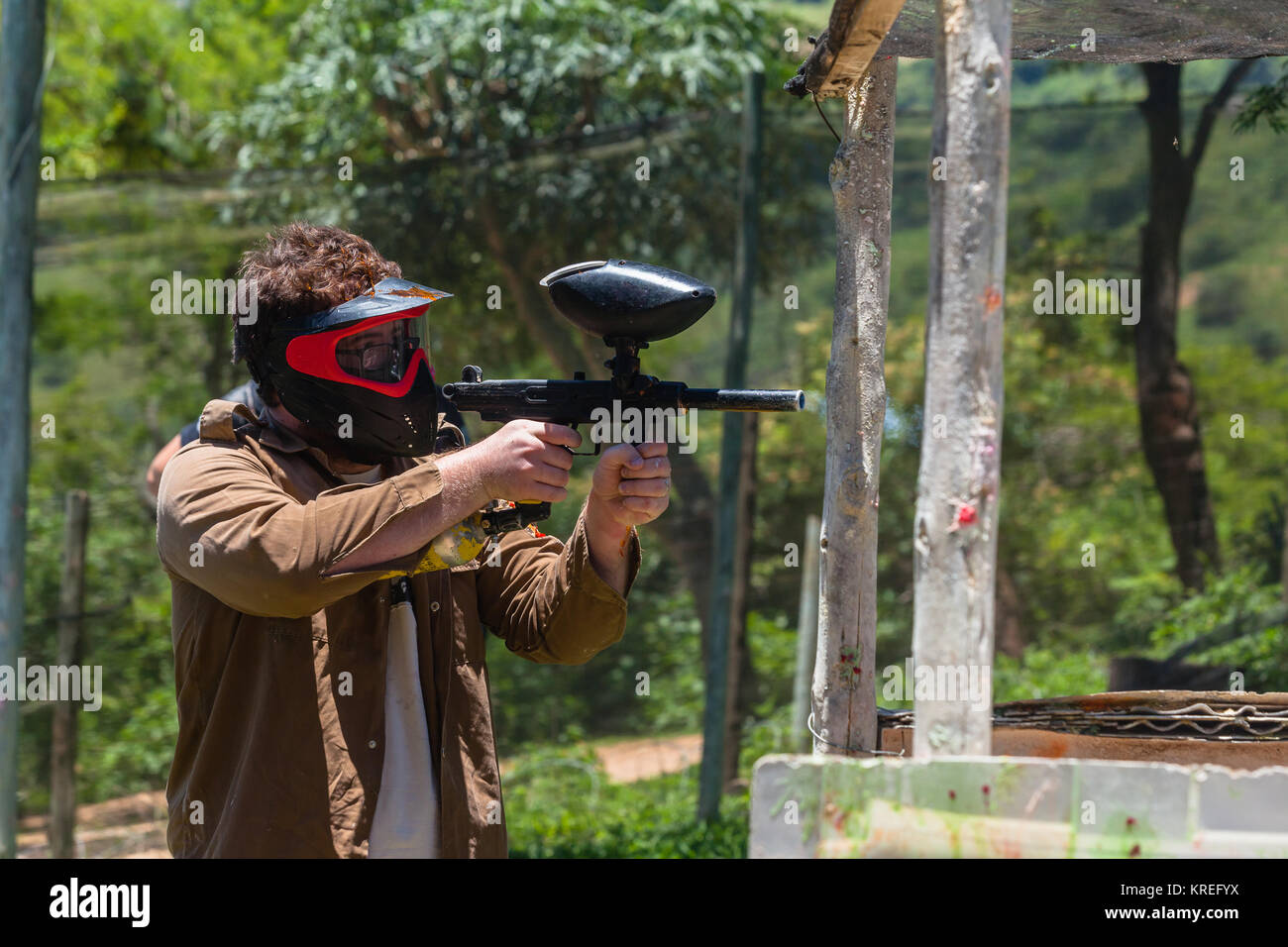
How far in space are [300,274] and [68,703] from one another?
14.3 ft

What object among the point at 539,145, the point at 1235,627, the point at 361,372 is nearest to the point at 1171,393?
the point at 1235,627

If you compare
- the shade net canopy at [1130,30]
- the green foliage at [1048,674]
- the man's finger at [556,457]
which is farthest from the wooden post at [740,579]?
the man's finger at [556,457]

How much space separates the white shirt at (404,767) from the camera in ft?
7.73

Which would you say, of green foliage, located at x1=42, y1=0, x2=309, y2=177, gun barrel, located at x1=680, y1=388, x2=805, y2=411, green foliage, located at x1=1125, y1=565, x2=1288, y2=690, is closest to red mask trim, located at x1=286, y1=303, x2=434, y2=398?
gun barrel, located at x1=680, y1=388, x2=805, y2=411

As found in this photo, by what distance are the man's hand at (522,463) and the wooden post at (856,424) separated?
562 mm

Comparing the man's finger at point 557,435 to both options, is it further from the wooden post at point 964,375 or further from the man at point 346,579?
the wooden post at point 964,375

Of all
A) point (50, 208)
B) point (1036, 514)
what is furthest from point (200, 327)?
point (1036, 514)

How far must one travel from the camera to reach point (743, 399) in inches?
93.4

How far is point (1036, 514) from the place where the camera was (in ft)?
26.2

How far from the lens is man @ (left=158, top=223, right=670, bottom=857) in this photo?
2.25 m

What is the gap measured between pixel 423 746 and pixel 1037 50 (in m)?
2.15

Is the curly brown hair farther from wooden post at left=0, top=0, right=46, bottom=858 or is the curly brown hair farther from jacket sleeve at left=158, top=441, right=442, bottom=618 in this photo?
wooden post at left=0, top=0, right=46, bottom=858

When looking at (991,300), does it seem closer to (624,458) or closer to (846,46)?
(846,46)
